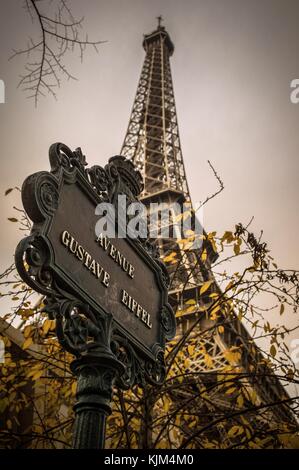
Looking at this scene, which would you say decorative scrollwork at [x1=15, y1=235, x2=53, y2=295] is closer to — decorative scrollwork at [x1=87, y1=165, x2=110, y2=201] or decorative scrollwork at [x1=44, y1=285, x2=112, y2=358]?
decorative scrollwork at [x1=44, y1=285, x2=112, y2=358]

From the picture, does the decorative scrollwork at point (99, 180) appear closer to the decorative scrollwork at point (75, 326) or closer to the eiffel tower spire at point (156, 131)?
the decorative scrollwork at point (75, 326)

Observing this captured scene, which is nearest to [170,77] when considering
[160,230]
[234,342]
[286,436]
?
[160,230]

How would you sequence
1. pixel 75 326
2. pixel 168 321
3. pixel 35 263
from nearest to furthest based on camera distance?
pixel 35 263 → pixel 75 326 → pixel 168 321

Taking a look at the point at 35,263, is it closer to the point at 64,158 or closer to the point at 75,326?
the point at 75,326

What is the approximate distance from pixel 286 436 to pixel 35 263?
494 centimetres

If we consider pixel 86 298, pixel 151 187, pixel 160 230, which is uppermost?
pixel 151 187

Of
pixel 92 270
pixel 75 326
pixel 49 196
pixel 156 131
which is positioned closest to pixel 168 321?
pixel 92 270

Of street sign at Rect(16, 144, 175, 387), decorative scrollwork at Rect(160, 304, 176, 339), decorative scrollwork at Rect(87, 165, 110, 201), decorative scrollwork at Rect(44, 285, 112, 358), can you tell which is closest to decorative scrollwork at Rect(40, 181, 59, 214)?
street sign at Rect(16, 144, 175, 387)

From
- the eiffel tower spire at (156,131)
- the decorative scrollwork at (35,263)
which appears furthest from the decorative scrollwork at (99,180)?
the eiffel tower spire at (156,131)

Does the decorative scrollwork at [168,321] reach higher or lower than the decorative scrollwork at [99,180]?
lower

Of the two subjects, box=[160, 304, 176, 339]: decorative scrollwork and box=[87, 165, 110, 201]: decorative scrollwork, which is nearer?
box=[87, 165, 110, 201]: decorative scrollwork

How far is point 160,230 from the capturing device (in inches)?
1213
